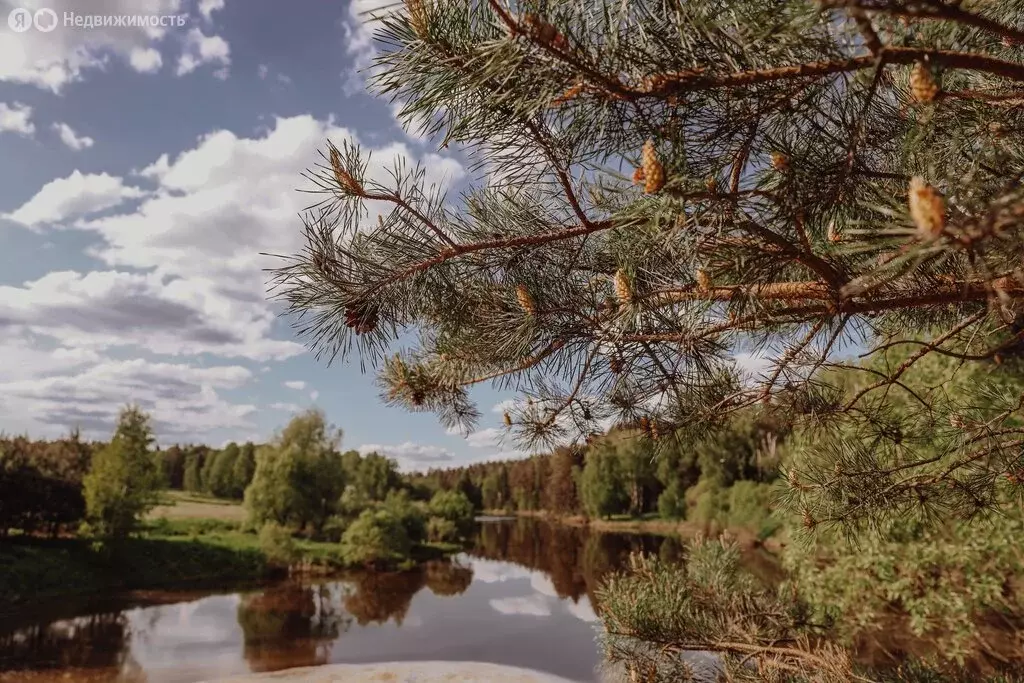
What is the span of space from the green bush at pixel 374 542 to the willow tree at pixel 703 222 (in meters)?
17.1

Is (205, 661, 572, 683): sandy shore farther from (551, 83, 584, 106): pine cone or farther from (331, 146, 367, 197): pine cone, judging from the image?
(551, 83, 584, 106): pine cone

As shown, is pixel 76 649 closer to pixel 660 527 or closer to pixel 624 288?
pixel 624 288

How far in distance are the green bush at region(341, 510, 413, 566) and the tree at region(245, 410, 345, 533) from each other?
9.33 feet

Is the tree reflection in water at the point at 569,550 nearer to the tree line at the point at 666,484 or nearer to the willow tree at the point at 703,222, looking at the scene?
the tree line at the point at 666,484

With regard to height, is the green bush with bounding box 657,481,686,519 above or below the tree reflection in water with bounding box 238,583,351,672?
above

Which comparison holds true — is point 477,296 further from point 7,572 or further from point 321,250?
point 7,572

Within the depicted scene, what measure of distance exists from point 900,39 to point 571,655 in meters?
10.4

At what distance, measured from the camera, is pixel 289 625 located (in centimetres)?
1155

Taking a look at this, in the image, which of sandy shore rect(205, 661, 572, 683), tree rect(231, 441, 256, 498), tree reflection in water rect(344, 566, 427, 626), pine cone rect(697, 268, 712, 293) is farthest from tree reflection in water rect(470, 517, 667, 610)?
tree rect(231, 441, 256, 498)

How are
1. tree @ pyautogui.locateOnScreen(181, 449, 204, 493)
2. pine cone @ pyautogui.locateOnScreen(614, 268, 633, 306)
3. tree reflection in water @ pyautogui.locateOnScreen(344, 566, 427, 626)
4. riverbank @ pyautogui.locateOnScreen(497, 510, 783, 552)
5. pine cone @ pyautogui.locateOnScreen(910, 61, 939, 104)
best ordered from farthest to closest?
tree @ pyautogui.locateOnScreen(181, 449, 204, 493)
riverbank @ pyautogui.locateOnScreen(497, 510, 783, 552)
tree reflection in water @ pyautogui.locateOnScreen(344, 566, 427, 626)
pine cone @ pyautogui.locateOnScreen(614, 268, 633, 306)
pine cone @ pyautogui.locateOnScreen(910, 61, 939, 104)

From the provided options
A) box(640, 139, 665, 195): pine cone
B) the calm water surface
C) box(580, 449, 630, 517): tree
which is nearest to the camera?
box(640, 139, 665, 195): pine cone

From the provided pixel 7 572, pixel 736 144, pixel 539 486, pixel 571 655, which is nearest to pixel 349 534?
pixel 7 572

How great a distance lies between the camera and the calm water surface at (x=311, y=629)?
8945 mm

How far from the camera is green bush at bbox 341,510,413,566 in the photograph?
18516mm
